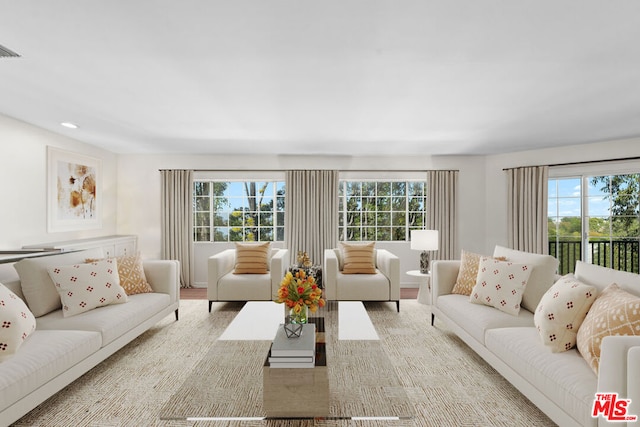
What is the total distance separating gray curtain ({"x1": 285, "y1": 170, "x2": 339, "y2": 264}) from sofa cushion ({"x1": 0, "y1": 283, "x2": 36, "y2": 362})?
13.8ft

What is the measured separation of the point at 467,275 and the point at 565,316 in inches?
57.7

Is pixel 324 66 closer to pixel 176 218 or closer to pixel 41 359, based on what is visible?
pixel 41 359

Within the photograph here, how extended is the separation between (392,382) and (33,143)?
4920mm

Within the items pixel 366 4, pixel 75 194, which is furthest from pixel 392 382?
pixel 75 194

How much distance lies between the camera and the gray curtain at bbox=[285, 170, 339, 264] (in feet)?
21.0

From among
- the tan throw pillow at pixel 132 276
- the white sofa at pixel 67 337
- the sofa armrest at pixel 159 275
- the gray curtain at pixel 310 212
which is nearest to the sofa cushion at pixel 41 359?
the white sofa at pixel 67 337

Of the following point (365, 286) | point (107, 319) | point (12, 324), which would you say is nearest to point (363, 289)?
point (365, 286)

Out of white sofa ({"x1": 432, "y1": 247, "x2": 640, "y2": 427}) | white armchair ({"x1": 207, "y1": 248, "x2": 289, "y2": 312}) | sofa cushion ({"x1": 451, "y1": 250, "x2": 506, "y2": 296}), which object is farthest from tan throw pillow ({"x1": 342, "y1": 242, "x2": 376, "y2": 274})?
white sofa ({"x1": 432, "y1": 247, "x2": 640, "y2": 427})

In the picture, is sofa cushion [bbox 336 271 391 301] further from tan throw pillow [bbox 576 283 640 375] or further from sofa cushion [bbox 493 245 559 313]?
tan throw pillow [bbox 576 283 640 375]

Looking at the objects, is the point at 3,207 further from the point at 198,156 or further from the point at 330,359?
the point at 330,359

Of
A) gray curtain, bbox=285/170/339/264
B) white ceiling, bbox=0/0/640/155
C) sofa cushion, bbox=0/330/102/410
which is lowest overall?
sofa cushion, bbox=0/330/102/410

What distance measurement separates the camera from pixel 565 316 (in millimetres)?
2252

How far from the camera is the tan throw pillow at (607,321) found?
6.14ft

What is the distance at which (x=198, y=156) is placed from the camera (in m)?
6.53
